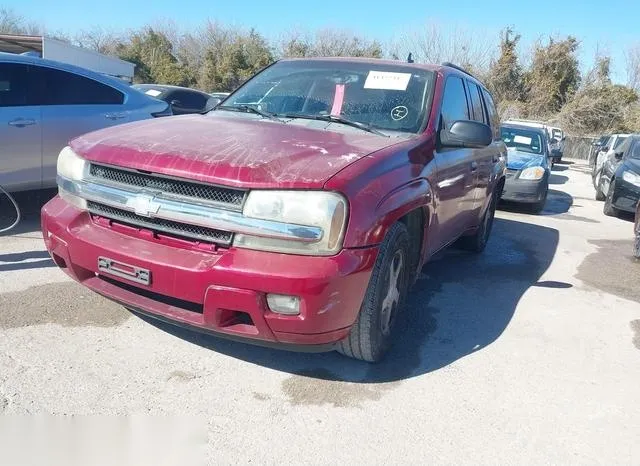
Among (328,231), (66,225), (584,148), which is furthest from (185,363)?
(584,148)

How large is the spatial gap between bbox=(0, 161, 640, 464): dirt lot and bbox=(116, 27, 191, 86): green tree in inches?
1478

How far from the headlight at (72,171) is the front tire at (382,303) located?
166 cm

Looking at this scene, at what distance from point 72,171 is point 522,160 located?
9047 mm

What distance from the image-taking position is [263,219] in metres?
2.69

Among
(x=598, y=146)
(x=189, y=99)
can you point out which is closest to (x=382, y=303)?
(x=189, y=99)

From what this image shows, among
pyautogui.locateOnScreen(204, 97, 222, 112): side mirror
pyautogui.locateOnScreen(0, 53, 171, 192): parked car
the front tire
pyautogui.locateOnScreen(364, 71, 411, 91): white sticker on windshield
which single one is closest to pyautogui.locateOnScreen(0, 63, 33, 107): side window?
pyautogui.locateOnScreen(0, 53, 171, 192): parked car

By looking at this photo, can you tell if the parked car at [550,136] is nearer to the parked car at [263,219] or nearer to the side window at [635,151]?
the side window at [635,151]

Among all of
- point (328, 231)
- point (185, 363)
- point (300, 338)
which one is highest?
point (328, 231)

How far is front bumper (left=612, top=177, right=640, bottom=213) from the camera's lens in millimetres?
9984

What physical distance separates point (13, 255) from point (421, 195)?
3432 millimetres

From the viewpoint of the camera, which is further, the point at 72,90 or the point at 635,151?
the point at 635,151

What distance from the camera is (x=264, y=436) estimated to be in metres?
2.67

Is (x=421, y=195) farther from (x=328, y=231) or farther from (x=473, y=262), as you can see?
(x=473, y=262)

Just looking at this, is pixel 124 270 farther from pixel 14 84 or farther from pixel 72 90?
pixel 72 90
